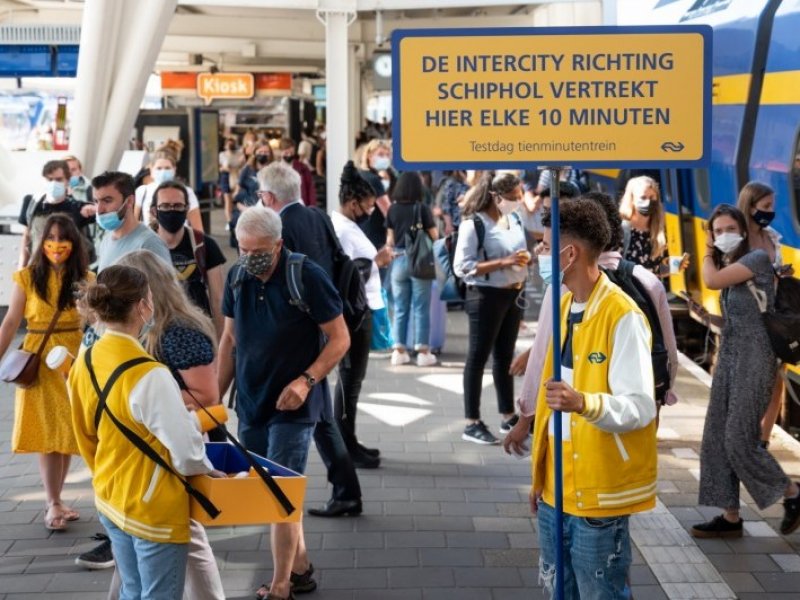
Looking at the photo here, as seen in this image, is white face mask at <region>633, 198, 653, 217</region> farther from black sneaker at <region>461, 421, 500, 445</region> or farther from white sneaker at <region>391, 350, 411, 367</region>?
white sneaker at <region>391, 350, 411, 367</region>

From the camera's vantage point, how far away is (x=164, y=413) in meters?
4.36

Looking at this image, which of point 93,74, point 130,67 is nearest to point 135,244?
point 93,74

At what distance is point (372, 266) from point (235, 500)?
3.93 m

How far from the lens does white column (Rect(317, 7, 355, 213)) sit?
17.6 m

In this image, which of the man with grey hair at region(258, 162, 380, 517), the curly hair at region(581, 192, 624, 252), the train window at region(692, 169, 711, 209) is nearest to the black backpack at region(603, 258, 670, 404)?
the curly hair at region(581, 192, 624, 252)

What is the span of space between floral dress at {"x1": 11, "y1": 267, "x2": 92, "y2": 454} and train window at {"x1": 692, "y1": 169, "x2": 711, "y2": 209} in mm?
6834

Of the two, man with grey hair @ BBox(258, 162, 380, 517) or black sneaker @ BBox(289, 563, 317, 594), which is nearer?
black sneaker @ BBox(289, 563, 317, 594)

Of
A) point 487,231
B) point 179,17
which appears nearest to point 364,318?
point 487,231

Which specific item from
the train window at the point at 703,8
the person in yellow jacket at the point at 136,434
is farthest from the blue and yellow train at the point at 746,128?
the person in yellow jacket at the point at 136,434

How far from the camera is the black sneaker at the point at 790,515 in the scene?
6.79 m

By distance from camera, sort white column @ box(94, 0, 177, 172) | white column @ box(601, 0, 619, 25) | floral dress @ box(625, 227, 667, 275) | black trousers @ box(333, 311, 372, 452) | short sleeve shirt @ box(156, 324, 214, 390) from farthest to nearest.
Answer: white column @ box(601, 0, 619, 25)
white column @ box(94, 0, 177, 172)
floral dress @ box(625, 227, 667, 275)
black trousers @ box(333, 311, 372, 452)
short sleeve shirt @ box(156, 324, 214, 390)

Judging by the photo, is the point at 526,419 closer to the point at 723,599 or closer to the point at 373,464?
the point at 723,599

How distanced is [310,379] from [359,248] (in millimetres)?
2665

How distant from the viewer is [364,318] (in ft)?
25.9
